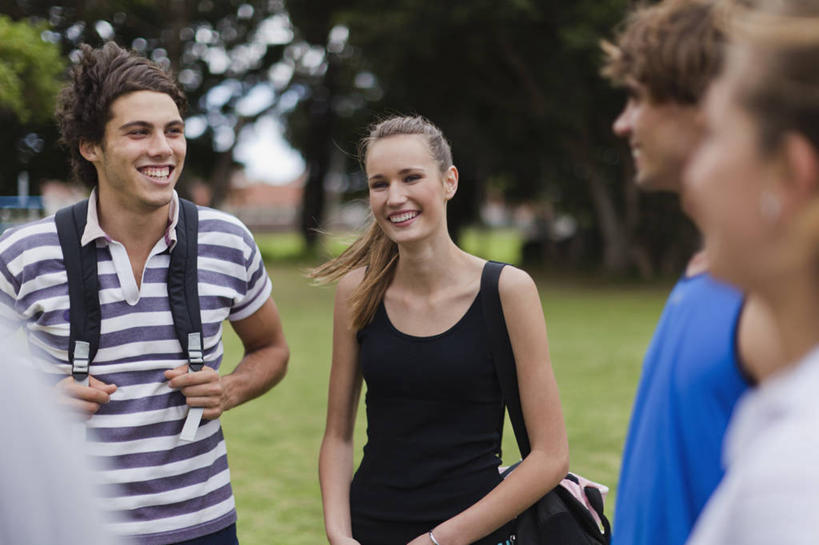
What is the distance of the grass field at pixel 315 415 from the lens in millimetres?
6367

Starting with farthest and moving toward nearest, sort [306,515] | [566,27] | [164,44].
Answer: [164,44] < [566,27] < [306,515]

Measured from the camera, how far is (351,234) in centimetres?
357

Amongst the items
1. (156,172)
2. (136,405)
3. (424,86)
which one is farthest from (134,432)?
(424,86)

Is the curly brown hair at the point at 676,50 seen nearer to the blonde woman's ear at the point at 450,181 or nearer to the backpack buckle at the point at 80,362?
the blonde woman's ear at the point at 450,181

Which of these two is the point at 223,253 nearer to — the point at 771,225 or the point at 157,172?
the point at 157,172

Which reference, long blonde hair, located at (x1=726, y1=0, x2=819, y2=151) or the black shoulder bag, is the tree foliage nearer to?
the black shoulder bag

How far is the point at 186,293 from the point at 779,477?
2227 millimetres

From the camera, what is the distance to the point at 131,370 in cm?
281

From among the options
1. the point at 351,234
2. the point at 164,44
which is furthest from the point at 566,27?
the point at 351,234

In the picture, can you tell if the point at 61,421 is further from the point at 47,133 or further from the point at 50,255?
the point at 47,133

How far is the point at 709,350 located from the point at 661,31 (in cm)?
64

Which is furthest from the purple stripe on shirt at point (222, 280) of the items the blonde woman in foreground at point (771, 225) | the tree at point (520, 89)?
the tree at point (520, 89)

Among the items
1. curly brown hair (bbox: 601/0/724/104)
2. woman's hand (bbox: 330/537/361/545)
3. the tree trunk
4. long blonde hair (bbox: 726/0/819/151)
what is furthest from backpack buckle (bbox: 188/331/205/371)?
the tree trunk

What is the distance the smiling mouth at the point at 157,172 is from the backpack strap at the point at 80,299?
29cm
